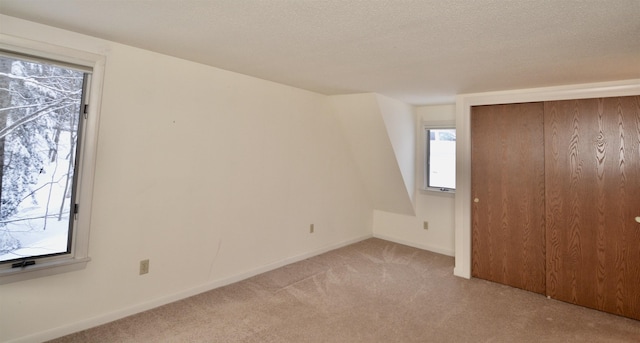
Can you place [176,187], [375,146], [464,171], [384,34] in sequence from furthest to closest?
[375,146] → [464,171] → [176,187] → [384,34]

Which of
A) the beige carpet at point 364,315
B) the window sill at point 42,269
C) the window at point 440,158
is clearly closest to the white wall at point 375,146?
the window at point 440,158

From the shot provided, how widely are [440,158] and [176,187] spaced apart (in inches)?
132

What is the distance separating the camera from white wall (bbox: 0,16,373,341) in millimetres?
2035

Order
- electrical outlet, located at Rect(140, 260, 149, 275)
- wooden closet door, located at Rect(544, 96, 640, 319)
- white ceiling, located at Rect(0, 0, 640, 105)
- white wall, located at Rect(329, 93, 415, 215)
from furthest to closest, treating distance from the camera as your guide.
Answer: white wall, located at Rect(329, 93, 415, 215) < wooden closet door, located at Rect(544, 96, 640, 319) < electrical outlet, located at Rect(140, 260, 149, 275) < white ceiling, located at Rect(0, 0, 640, 105)

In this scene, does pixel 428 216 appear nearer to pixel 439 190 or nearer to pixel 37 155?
pixel 439 190

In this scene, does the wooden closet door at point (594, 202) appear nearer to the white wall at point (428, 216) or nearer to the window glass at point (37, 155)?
the white wall at point (428, 216)

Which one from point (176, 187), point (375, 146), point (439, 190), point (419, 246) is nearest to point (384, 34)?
point (176, 187)

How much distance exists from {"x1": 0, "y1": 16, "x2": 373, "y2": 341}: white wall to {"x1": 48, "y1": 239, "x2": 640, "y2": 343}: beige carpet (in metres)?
0.23

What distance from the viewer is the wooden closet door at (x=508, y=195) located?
9.54 feet

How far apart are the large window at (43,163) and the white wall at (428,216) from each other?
12.2ft

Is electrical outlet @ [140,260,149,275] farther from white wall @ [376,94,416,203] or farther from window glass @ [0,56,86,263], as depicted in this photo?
white wall @ [376,94,416,203]

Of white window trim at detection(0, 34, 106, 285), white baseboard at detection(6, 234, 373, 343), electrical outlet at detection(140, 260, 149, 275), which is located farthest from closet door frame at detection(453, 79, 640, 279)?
white window trim at detection(0, 34, 106, 285)

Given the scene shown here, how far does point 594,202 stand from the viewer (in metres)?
2.61

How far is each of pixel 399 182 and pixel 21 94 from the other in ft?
12.3
